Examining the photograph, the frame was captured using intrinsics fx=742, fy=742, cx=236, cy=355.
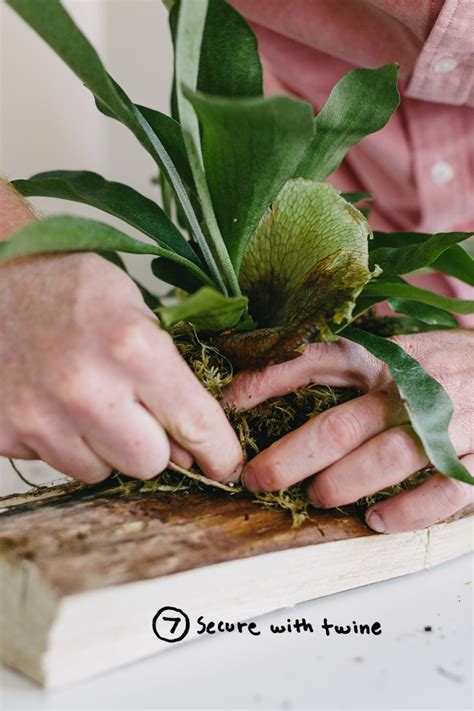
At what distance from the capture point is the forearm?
0.58 metres

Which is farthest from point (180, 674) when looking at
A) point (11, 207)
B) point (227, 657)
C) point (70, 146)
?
point (70, 146)

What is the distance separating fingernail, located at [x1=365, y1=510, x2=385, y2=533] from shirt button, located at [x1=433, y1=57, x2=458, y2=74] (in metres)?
0.53

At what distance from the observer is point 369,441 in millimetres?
610

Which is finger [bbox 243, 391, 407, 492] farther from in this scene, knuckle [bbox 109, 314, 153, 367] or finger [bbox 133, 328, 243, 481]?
knuckle [bbox 109, 314, 153, 367]

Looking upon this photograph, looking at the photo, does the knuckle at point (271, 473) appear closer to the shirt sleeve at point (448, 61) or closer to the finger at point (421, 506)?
the finger at point (421, 506)

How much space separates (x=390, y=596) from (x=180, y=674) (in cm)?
22

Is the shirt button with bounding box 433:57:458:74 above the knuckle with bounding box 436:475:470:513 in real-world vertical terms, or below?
above

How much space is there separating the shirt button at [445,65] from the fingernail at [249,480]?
542 millimetres

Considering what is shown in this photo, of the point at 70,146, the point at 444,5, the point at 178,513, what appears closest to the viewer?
the point at 178,513

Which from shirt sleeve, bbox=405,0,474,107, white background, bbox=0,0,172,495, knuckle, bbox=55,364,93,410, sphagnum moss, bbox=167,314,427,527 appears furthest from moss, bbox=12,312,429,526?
white background, bbox=0,0,172,495

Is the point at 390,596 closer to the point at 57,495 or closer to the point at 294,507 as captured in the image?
the point at 294,507

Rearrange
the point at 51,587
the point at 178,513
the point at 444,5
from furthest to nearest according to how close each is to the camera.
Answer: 1. the point at 444,5
2. the point at 178,513
3. the point at 51,587

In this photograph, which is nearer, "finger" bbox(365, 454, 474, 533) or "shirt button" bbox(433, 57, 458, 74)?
"finger" bbox(365, 454, 474, 533)

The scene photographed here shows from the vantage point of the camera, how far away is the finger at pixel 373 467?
23.5 inches
